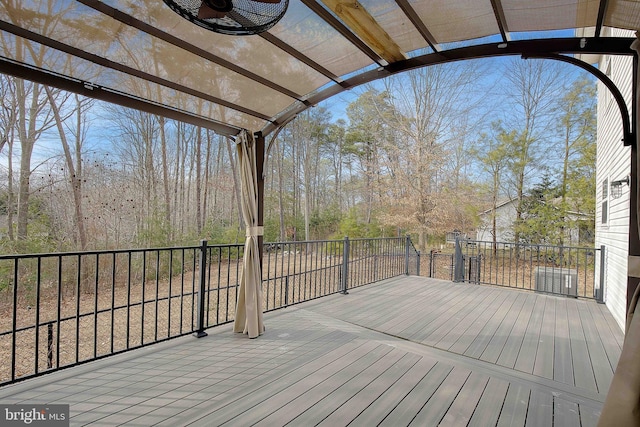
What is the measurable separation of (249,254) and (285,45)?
185 centimetres

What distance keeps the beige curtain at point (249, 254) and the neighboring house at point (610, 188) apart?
3.47m

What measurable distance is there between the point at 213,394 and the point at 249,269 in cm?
122

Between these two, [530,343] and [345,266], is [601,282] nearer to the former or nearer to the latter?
[530,343]

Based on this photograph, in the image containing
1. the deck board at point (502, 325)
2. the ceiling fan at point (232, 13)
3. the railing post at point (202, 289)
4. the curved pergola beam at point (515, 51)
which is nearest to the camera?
the ceiling fan at point (232, 13)

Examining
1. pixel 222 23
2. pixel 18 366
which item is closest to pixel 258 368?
pixel 222 23

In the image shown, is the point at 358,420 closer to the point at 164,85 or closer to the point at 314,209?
the point at 164,85

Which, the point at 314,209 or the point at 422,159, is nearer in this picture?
the point at 422,159

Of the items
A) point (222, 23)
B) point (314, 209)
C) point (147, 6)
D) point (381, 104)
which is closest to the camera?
point (222, 23)

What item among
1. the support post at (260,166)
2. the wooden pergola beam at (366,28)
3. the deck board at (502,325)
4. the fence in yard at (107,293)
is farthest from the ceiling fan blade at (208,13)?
the fence in yard at (107,293)

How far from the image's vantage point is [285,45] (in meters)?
2.13

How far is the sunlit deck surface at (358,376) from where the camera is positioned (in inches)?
69.6

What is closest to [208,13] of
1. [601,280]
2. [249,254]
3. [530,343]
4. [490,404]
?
[249,254]

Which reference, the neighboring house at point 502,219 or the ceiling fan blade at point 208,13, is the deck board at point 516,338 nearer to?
the ceiling fan blade at point 208,13

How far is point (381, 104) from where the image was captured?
11578 millimetres
